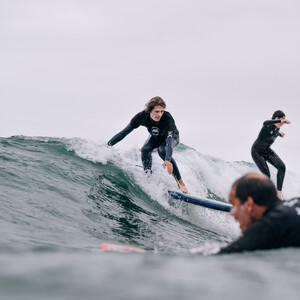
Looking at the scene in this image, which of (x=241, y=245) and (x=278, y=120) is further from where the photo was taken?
(x=278, y=120)

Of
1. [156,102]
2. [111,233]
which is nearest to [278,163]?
[156,102]

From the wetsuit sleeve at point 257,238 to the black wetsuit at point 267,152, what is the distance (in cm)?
607

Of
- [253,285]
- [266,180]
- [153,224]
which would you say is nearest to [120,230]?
[153,224]

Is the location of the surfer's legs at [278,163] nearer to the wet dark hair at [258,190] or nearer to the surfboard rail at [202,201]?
the surfboard rail at [202,201]

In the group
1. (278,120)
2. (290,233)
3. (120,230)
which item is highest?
(278,120)

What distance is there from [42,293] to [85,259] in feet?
2.94

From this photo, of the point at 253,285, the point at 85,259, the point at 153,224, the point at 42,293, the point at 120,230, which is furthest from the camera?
the point at 153,224

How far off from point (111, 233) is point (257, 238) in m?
3.06

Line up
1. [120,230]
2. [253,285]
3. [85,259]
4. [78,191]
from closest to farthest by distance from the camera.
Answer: [253,285], [85,259], [120,230], [78,191]

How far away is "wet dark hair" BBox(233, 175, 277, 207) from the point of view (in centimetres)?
275

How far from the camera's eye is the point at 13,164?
8320 mm

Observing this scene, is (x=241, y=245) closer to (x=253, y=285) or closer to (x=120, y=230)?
(x=253, y=285)

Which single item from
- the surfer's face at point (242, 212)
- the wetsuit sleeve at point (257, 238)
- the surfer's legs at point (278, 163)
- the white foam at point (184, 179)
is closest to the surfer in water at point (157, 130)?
the white foam at point (184, 179)

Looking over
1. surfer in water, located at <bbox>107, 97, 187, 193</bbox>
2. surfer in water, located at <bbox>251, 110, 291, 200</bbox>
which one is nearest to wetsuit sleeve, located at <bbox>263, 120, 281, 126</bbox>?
surfer in water, located at <bbox>251, 110, 291, 200</bbox>
